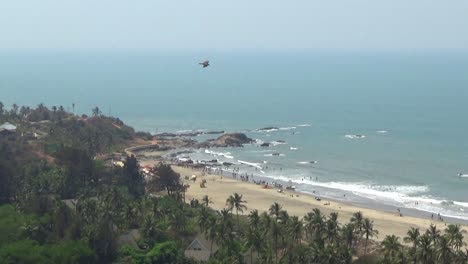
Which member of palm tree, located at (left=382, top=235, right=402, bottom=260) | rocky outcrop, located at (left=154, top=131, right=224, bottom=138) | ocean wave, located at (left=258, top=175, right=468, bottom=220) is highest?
palm tree, located at (left=382, top=235, right=402, bottom=260)

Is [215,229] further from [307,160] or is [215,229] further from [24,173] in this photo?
[307,160]

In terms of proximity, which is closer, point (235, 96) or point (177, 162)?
point (177, 162)

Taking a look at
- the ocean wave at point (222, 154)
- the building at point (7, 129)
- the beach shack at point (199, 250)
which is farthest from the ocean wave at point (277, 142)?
the beach shack at point (199, 250)

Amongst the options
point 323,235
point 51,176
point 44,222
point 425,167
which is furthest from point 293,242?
point 425,167

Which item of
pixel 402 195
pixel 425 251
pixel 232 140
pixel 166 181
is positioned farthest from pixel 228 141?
pixel 425 251

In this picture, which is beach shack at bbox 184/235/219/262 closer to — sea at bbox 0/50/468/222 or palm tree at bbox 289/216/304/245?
palm tree at bbox 289/216/304/245

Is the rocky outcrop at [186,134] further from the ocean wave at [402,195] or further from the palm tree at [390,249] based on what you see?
the palm tree at [390,249]

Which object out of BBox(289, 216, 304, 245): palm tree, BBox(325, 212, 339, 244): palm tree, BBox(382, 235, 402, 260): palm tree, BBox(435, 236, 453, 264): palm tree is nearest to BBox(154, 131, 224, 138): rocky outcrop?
BBox(289, 216, 304, 245): palm tree

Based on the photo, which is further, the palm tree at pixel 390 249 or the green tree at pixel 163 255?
the green tree at pixel 163 255

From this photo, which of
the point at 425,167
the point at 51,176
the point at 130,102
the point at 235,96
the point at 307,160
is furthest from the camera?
the point at 235,96
